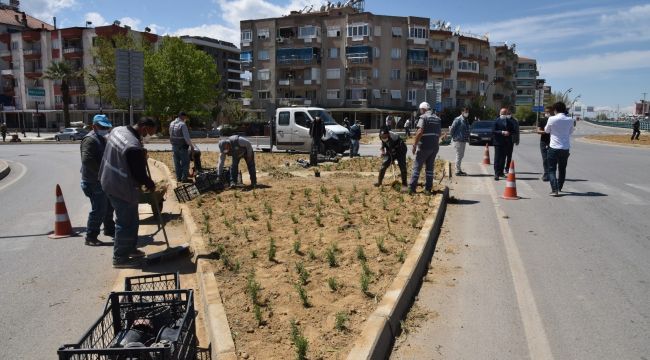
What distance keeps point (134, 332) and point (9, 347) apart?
1.43 m

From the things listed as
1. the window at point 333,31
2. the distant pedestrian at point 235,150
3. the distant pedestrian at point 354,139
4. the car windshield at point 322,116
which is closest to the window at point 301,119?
the car windshield at point 322,116

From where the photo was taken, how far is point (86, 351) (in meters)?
2.74

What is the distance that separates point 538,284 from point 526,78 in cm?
16033

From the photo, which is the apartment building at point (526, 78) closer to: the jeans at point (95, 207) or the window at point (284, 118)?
the window at point (284, 118)

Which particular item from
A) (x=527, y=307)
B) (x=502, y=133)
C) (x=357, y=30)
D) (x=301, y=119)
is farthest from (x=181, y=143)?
(x=357, y=30)

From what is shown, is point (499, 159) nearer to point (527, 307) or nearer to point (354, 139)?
point (354, 139)

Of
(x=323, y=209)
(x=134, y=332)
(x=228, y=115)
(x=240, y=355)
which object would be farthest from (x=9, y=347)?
(x=228, y=115)

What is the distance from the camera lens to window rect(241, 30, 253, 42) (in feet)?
251

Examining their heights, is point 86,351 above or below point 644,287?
above

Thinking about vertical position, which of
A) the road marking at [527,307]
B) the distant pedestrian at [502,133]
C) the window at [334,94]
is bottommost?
the road marking at [527,307]

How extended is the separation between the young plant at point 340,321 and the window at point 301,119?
17361 millimetres

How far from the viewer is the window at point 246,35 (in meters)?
76.5

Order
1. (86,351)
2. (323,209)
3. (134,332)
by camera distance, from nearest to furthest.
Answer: (86,351) < (134,332) < (323,209)

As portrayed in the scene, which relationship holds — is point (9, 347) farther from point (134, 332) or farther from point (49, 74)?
point (49, 74)
